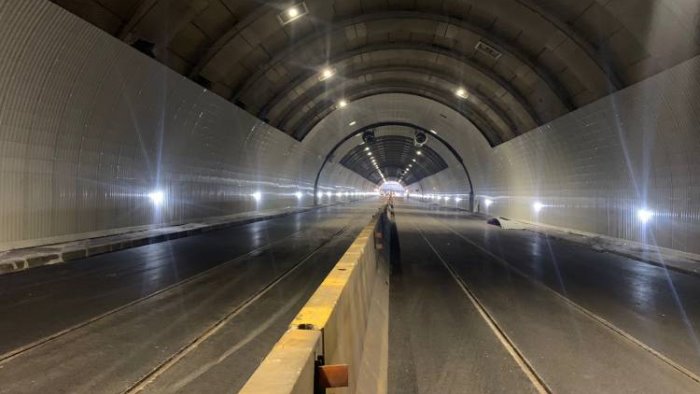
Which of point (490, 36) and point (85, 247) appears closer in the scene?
point (85, 247)

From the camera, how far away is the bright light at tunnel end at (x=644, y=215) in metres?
15.3

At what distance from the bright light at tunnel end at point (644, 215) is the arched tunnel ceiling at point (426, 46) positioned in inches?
157

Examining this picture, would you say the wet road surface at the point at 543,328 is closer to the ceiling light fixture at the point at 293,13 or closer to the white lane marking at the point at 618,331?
the white lane marking at the point at 618,331

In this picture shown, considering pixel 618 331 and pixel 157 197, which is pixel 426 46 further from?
pixel 618 331

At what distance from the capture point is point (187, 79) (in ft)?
59.2

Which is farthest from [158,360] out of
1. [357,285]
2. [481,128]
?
[481,128]

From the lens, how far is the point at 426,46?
2391 cm

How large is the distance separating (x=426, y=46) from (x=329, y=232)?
10117 millimetres

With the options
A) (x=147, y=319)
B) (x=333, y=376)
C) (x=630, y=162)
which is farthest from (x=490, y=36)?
(x=333, y=376)

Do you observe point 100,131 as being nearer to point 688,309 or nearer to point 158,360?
point 158,360

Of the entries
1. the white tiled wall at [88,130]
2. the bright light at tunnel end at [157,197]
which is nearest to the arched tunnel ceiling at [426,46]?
the white tiled wall at [88,130]

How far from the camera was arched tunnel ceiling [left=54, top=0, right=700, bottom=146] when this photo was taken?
13.8 meters

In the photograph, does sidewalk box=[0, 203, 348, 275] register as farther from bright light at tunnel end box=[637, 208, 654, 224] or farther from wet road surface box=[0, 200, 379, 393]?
bright light at tunnel end box=[637, 208, 654, 224]

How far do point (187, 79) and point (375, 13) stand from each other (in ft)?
25.7
